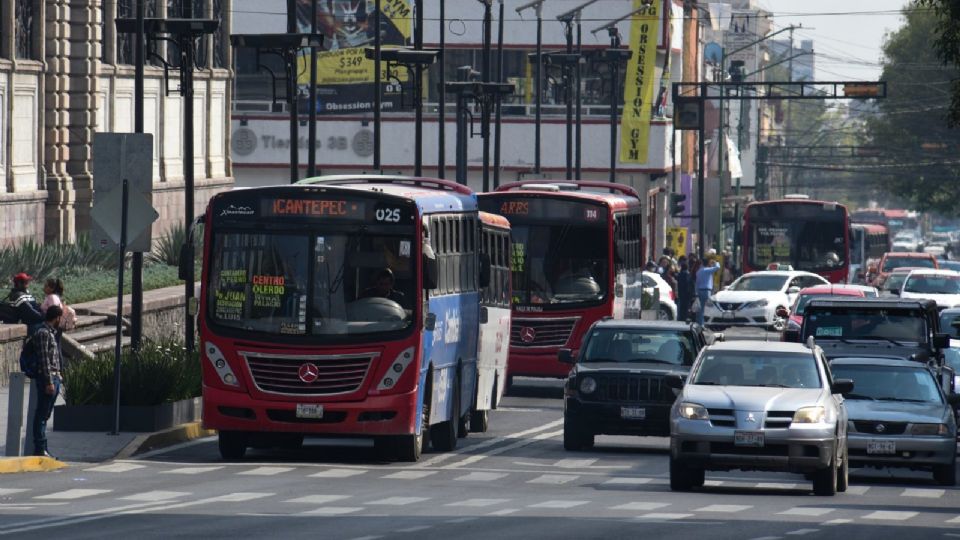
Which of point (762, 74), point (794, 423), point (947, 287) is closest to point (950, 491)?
point (794, 423)

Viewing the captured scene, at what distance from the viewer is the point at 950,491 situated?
77.9 ft

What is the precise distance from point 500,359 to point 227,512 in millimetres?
12056

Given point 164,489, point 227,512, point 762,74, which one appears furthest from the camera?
point 762,74

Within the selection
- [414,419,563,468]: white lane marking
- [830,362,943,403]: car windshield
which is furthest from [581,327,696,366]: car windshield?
[830,362,943,403]: car windshield

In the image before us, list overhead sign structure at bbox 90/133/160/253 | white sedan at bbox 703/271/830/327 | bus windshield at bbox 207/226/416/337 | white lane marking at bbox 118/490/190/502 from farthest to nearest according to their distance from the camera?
white sedan at bbox 703/271/830/327 < overhead sign structure at bbox 90/133/160/253 < bus windshield at bbox 207/226/416/337 < white lane marking at bbox 118/490/190/502

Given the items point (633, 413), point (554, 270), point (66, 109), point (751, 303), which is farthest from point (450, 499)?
point (751, 303)

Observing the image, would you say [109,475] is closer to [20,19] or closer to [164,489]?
[164,489]

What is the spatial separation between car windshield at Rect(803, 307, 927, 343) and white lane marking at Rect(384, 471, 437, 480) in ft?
27.3

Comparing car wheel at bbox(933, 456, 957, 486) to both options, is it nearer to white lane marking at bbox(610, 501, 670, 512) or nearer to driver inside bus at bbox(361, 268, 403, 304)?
white lane marking at bbox(610, 501, 670, 512)

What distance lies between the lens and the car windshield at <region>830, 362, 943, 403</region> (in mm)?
25062

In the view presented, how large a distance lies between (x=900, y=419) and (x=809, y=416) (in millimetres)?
3133

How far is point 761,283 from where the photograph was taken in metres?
55.3

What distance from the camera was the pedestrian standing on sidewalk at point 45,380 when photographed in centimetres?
2208

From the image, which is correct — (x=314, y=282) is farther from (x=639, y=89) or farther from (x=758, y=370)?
(x=639, y=89)
